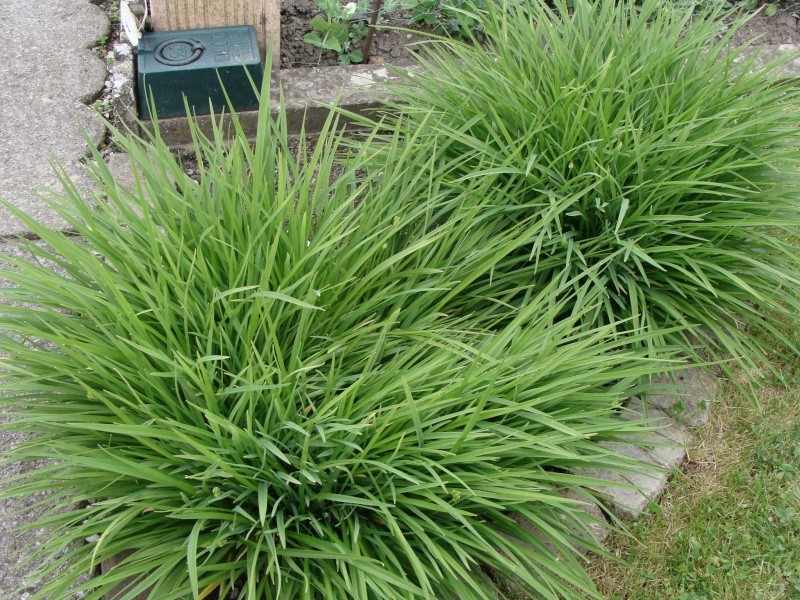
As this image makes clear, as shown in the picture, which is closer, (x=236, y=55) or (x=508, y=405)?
(x=508, y=405)

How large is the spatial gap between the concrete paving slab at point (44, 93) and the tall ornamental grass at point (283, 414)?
0.83 m

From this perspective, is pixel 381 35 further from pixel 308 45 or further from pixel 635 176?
pixel 635 176

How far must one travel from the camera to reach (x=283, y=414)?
63.5 inches

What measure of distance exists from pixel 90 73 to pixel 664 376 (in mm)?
2174

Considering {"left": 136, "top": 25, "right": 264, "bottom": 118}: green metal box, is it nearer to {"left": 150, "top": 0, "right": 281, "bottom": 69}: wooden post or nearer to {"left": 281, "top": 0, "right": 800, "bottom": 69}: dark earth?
{"left": 150, "top": 0, "right": 281, "bottom": 69}: wooden post

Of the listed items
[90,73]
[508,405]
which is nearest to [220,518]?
[508,405]

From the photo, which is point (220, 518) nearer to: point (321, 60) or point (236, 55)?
point (236, 55)

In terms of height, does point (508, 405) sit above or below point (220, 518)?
above

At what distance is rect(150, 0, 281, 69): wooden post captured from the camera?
283cm

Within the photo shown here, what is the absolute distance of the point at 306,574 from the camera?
1.52 m

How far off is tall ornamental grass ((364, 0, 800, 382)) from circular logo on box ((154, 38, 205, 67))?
2.55 feet

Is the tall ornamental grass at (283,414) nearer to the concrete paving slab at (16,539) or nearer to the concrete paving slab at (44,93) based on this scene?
the concrete paving slab at (16,539)

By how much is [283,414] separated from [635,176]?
1155mm

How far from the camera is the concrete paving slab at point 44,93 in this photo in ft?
8.80
